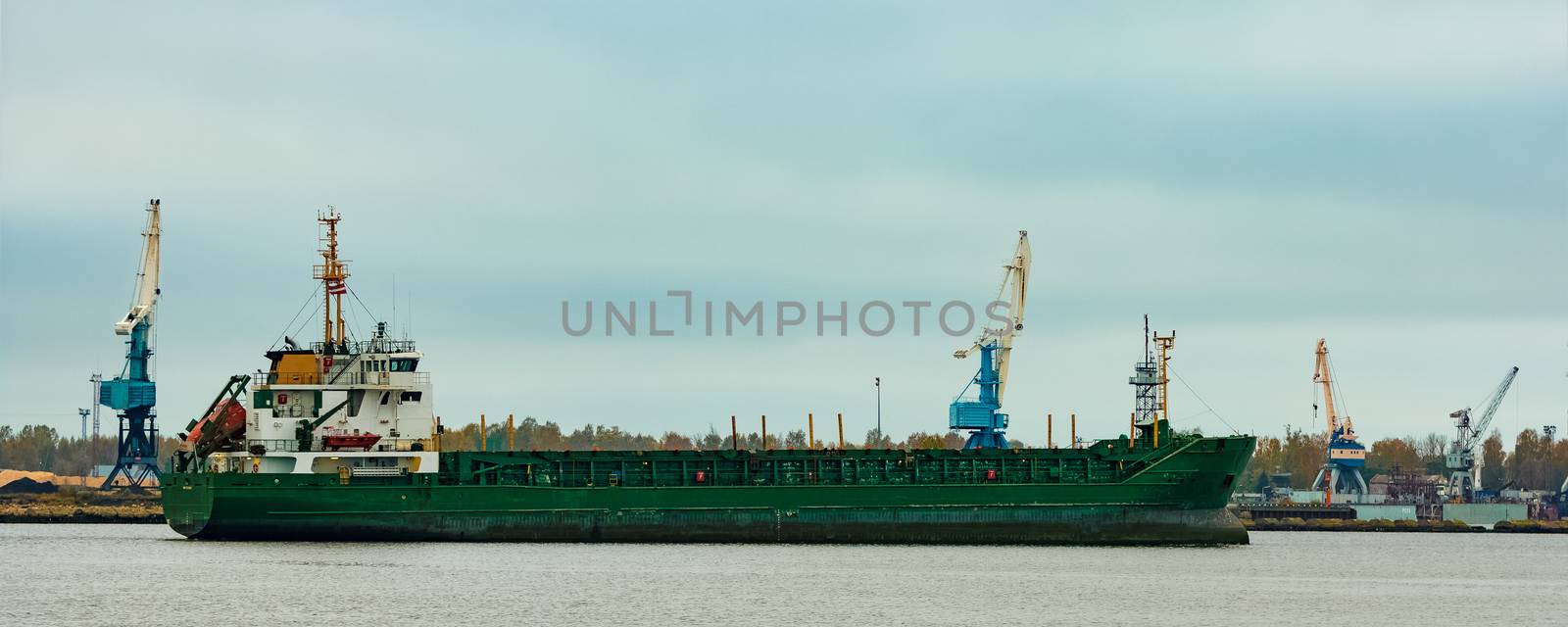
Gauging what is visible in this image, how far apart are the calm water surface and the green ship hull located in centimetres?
116

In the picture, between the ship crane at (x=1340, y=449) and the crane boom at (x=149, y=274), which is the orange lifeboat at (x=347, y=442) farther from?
the ship crane at (x=1340, y=449)

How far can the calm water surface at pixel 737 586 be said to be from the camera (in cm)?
5184

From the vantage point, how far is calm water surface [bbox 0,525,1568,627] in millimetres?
51844

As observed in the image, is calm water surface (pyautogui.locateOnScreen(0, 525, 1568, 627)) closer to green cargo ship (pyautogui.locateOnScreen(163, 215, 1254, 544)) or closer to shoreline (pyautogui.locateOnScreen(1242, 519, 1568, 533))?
green cargo ship (pyautogui.locateOnScreen(163, 215, 1254, 544))

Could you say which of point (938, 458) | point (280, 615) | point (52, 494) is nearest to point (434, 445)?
point (938, 458)

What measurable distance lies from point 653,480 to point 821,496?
645 centimetres

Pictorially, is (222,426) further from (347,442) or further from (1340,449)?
(1340,449)

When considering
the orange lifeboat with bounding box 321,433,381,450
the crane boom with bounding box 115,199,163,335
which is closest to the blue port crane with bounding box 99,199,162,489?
the crane boom with bounding box 115,199,163,335

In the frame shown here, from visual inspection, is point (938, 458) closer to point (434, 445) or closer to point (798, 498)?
point (798, 498)

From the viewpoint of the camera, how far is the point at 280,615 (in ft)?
166

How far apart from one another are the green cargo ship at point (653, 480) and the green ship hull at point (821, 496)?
0.05m

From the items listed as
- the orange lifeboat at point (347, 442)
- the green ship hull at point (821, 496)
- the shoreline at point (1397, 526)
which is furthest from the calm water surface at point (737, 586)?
the shoreline at point (1397, 526)

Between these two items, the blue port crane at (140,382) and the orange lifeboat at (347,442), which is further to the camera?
the blue port crane at (140,382)

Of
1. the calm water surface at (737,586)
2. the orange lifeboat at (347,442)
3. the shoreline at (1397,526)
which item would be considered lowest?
the shoreline at (1397,526)
